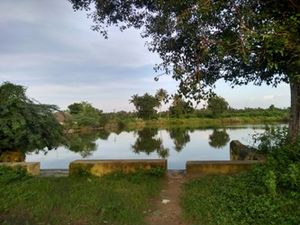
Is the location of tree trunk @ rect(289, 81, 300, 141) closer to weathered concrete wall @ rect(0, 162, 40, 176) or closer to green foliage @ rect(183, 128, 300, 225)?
green foliage @ rect(183, 128, 300, 225)

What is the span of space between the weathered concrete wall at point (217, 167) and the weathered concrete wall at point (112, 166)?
577 mm

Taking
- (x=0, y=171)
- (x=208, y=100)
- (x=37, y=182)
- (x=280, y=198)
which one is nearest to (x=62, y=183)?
(x=37, y=182)

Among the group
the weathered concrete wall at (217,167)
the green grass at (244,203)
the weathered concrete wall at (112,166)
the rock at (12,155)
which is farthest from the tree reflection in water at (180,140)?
the green grass at (244,203)

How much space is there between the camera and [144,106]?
60.8 metres

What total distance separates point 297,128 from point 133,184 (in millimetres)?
4658

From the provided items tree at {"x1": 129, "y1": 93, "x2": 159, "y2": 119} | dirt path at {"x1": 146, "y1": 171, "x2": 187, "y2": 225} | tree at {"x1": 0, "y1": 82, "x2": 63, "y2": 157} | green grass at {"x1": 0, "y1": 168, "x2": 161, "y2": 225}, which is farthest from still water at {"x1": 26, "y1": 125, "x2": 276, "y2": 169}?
tree at {"x1": 129, "y1": 93, "x2": 159, "y2": 119}

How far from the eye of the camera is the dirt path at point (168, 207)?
5.21m

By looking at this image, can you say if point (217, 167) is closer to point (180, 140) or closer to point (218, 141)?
point (218, 141)

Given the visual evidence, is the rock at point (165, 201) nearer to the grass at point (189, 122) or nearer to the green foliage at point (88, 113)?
the green foliage at point (88, 113)

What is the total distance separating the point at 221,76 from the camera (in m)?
9.59

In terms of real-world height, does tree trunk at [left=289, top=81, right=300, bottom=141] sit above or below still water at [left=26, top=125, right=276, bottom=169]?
above

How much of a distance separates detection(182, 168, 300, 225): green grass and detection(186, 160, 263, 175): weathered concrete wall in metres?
Result: 1.29

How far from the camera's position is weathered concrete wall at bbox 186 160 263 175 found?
779 cm

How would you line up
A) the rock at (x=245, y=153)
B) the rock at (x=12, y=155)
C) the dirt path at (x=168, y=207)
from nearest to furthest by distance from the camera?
the dirt path at (x=168, y=207) < the rock at (x=12, y=155) < the rock at (x=245, y=153)
